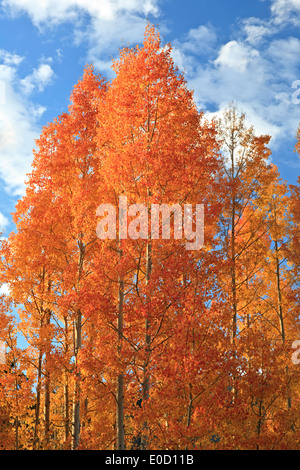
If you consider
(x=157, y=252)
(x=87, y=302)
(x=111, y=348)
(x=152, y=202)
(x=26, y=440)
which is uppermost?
(x=152, y=202)

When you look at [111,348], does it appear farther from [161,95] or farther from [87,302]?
[161,95]

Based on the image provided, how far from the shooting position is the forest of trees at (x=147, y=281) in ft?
30.8

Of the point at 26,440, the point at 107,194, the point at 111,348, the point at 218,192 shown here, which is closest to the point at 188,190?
the point at 107,194

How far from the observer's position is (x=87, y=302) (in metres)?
10.4

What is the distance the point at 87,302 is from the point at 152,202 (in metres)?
2.76

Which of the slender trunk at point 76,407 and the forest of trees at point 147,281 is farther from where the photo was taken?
the slender trunk at point 76,407

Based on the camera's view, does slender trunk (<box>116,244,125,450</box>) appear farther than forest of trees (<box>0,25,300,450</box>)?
Yes

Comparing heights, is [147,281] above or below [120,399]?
above

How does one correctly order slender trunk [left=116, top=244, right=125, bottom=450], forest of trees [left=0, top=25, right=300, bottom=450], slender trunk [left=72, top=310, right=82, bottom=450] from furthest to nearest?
1. slender trunk [left=72, top=310, right=82, bottom=450]
2. slender trunk [left=116, top=244, right=125, bottom=450]
3. forest of trees [left=0, top=25, right=300, bottom=450]

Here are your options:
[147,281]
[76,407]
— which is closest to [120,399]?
[76,407]

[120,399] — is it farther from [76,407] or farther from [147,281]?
[147,281]

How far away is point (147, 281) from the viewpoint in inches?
408

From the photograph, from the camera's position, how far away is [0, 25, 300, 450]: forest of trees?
9383 millimetres
